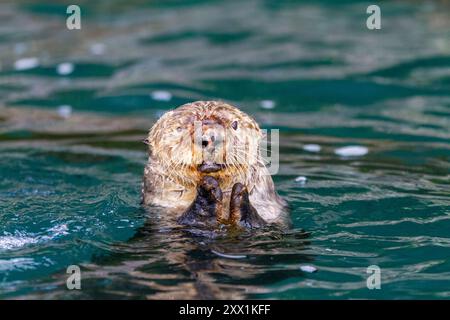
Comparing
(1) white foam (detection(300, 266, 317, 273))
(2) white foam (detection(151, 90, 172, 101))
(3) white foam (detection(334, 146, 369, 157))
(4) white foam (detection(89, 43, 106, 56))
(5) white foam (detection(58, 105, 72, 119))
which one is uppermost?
(4) white foam (detection(89, 43, 106, 56))

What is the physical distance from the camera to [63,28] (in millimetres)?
12297

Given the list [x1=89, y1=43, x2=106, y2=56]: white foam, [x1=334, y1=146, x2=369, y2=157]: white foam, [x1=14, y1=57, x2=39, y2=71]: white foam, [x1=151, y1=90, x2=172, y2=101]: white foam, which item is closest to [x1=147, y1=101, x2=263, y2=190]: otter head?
[x1=334, y1=146, x2=369, y2=157]: white foam

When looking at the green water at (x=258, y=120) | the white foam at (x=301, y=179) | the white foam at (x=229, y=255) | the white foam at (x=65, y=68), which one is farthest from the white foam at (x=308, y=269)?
the white foam at (x=65, y=68)

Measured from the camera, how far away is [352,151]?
7.76m

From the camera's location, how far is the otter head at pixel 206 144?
468 cm

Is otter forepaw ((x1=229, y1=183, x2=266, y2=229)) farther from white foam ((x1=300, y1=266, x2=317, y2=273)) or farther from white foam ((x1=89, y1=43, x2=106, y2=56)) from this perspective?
white foam ((x1=89, y1=43, x2=106, y2=56))

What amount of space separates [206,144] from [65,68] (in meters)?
6.37

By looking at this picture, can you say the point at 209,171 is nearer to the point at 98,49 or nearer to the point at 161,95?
the point at 161,95

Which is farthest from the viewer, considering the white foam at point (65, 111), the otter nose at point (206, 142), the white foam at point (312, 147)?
the white foam at point (65, 111)

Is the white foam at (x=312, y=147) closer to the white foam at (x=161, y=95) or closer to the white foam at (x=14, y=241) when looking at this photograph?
the white foam at (x=161, y=95)

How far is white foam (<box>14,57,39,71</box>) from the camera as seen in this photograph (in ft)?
34.9

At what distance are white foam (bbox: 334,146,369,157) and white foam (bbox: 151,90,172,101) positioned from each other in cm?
242

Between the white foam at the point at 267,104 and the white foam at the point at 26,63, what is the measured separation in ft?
10.2

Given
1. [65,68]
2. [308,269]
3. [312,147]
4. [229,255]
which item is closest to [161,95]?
[65,68]
